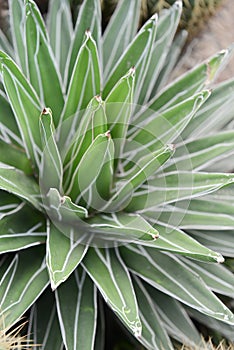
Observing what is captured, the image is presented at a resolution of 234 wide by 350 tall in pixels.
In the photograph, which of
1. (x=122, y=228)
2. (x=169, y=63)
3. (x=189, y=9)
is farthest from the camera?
(x=189, y=9)

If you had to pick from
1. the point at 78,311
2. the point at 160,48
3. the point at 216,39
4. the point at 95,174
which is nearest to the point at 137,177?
the point at 95,174

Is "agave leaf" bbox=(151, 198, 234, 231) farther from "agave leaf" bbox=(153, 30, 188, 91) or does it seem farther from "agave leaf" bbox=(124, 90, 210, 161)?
"agave leaf" bbox=(153, 30, 188, 91)

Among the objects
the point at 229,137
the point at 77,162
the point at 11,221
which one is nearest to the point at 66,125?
the point at 77,162

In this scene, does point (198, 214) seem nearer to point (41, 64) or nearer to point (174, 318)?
point (174, 318)

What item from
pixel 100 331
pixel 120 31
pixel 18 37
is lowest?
pixel 100 331

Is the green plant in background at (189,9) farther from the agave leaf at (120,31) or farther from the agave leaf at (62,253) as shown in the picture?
the agave leaf at (62,253)

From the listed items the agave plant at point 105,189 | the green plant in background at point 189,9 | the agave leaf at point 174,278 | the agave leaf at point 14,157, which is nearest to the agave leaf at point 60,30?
the agave plant at point 105,189
